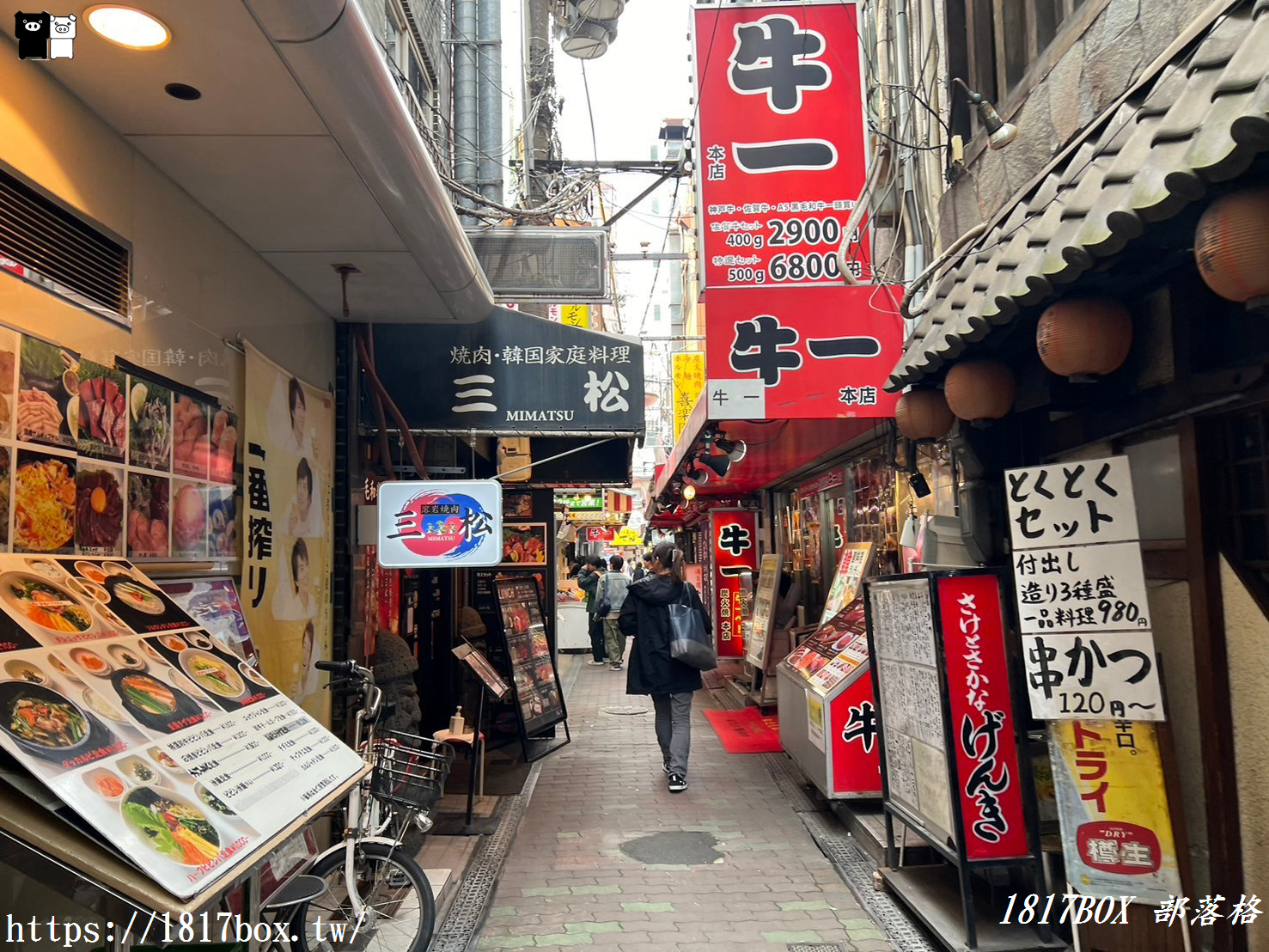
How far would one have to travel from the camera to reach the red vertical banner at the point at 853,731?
291 inches

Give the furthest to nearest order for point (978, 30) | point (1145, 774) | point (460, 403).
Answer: point (460, 403)
point (978, 30)
point (1145, 774)

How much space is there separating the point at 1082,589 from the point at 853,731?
136 inches

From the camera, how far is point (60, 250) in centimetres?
373

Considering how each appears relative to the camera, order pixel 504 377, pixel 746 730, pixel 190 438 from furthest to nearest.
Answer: pixel 746 730 → pixel 504 377 → pixel 190 438

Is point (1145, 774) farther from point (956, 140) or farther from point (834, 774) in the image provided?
point (956, 140)

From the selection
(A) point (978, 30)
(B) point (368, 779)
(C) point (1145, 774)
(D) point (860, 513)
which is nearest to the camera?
(C) point (1145, 774)

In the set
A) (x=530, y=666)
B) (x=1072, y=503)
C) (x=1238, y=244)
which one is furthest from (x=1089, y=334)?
(x=530, y=666)

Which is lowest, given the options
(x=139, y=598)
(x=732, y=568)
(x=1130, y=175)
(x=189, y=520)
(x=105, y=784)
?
(x=105, y=784)

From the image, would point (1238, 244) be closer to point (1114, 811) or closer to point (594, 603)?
point (1114, 811)

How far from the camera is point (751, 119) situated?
7207 mm

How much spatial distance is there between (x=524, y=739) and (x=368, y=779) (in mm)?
4496

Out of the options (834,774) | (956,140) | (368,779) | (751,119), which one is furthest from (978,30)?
(368,779)

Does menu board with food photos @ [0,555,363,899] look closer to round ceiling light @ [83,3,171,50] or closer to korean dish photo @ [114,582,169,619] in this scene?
korean dish photo @ [114,582,169,619]

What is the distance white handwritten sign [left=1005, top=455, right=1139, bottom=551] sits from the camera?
4.26 m
